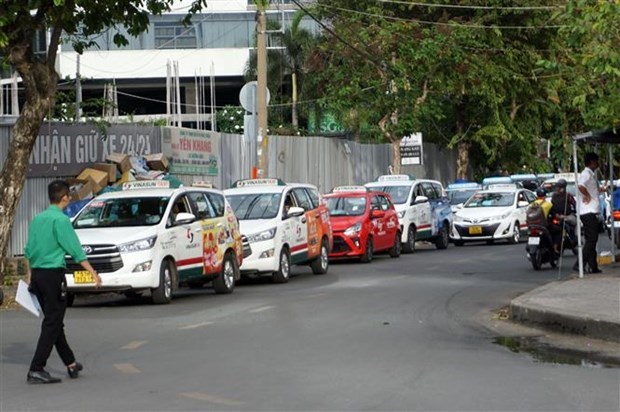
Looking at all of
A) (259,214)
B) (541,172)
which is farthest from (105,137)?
(541,172)

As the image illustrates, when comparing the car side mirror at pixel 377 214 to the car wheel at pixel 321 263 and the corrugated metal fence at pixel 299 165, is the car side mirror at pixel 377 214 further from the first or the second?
the corrugated metal fence at pixel 299 165

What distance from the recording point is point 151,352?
509 inches

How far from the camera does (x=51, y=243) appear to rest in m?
11.0

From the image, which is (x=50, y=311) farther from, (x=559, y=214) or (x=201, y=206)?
(x=559, y=214)

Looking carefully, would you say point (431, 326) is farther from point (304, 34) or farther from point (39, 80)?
point (304, 34)

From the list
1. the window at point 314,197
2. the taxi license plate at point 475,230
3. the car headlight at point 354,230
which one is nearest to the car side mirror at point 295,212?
the window at point 314,197

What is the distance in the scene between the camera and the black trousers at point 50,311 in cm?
1083

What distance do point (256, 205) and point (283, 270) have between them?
1.64m

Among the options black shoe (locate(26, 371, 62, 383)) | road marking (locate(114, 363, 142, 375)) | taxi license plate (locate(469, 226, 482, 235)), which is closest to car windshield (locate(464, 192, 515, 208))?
taxi license plate (locate(469, 226, 482, 235))

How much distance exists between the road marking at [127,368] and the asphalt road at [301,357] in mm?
22

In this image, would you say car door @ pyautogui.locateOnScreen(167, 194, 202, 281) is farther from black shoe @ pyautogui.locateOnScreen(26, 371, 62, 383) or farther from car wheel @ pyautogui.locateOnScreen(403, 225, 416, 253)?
car wheel @ pyautogui.locateOnScreen(403, 225, 416, 253)

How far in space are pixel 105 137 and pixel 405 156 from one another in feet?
63.1

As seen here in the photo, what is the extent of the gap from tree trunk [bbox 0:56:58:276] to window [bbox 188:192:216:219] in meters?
2.82

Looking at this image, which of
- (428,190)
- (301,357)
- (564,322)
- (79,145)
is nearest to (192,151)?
(79,145)
